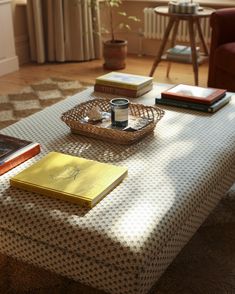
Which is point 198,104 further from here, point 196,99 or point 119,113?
point 119,113

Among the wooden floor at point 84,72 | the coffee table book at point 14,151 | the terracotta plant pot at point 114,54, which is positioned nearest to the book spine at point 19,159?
the coffee table book at point 14,151

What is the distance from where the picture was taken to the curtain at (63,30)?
4.21 meters

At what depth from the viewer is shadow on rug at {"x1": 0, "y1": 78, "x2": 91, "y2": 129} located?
3.06 metres

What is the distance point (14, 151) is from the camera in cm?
154

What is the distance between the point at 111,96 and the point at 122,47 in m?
2.02

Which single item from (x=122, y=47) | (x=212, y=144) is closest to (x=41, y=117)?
(x=212, y=144)

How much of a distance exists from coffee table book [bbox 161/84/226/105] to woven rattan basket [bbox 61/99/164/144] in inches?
7.7

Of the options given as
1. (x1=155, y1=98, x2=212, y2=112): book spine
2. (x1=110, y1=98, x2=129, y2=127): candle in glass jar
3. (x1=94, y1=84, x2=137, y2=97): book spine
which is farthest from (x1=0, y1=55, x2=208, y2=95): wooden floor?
(x1=110, y1=98, x2=129, y2=127): candle in glass jar

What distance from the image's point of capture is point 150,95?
7.11ft

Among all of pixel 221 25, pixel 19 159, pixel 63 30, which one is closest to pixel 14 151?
pixel 19 159

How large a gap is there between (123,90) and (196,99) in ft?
1.16

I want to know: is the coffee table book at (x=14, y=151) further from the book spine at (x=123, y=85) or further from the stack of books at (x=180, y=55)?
the stack of books at (x=180, y=55)

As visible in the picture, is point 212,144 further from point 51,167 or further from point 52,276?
point 52,276

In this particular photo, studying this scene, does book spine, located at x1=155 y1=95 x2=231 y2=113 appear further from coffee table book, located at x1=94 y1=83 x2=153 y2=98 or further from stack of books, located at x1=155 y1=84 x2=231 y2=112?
coffee table book, located at x1=94 y1=83 x2=153 y2=98
